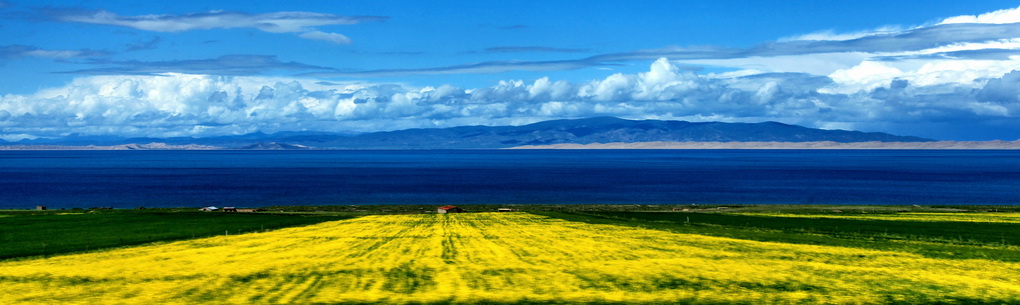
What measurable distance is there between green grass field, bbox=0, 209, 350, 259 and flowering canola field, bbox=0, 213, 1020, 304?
→ 182 inches

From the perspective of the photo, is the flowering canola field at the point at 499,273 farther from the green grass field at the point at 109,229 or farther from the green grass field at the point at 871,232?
the green grass field at the point at 109,229

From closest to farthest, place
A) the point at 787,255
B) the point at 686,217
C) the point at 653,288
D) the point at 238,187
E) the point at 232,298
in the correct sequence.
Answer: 1. the point at 232,298
2. the point at 653,288
3. the point at 787,255
4. the point at 686,217
5. the point at 238,187

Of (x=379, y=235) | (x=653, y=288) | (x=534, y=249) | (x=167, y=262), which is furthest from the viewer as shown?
(x=379, y=235)

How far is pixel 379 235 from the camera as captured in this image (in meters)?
53.7

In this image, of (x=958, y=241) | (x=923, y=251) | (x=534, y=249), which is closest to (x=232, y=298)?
(x=534, y=249)

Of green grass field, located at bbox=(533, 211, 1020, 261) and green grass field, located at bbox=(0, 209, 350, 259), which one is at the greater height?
green grass field, located at bbox=(0, 209, 350, 259)

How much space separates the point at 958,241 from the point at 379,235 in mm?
38970

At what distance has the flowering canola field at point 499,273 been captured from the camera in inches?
1096

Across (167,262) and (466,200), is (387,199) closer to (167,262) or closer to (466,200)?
(466,200)

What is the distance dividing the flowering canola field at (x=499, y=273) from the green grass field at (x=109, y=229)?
182 inches

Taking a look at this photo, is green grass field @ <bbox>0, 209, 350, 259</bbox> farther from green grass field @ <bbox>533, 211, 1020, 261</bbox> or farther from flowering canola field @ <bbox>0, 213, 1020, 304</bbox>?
green grass field @ <bbox>533, 211, 1020, 261</bbox>

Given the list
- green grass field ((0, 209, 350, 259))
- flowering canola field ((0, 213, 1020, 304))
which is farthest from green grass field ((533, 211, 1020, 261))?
green grass field ((0, 209, 350, 259))

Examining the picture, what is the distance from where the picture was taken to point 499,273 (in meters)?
33.7

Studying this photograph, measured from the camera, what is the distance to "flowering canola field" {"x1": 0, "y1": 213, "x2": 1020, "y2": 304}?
2783 centimetres
